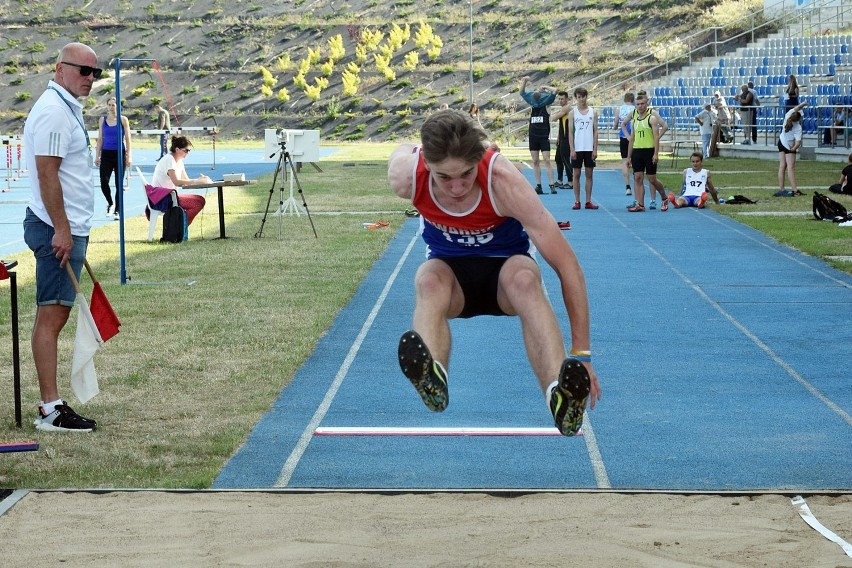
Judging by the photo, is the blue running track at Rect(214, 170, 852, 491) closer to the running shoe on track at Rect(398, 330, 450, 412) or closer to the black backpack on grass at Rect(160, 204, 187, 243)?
the running shoe on track at Rect(398, 330, 450, 412)

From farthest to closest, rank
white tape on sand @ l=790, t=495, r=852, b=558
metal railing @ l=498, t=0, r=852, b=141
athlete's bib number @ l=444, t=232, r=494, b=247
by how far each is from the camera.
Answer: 1. metal railing @ l=498, t=0, r=852, b=141
2. athlete's bib number @ l=444, t=232, r=494, b=247
3. white tape on sand @ l=790, t=495, r=852, b=558

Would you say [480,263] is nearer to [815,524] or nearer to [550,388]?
[550,388]

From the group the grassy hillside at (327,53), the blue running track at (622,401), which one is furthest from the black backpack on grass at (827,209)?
the grassy hillside at (327,53)

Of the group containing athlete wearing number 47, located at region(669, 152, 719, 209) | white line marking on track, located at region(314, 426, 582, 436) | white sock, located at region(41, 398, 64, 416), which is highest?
athlete wearing number 47, located at region(669, 152, 719, 209)

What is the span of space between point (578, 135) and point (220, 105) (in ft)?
156

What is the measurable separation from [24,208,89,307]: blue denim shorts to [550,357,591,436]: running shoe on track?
312 centimetres

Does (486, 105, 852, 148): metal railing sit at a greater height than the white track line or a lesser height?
greater

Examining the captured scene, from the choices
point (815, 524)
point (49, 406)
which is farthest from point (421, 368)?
point (49, 406)

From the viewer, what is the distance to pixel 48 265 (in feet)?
21.4

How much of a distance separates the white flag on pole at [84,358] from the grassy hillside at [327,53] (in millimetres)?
45104

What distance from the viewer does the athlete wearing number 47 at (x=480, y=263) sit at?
14.9ft

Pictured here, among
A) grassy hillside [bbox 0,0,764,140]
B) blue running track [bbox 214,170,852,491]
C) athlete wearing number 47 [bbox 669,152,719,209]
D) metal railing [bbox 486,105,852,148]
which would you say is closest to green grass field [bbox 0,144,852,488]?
blue running track [bbox 214,170,852,491]

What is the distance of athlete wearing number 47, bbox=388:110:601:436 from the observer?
4535mm

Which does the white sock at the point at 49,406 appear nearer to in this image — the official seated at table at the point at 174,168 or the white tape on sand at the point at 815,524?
the white tape on sand at the point at 815,524
